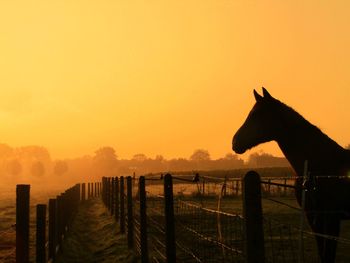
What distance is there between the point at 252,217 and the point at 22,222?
3354 millimetres

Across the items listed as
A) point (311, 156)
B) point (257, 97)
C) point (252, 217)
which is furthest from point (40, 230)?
point (252, 217)

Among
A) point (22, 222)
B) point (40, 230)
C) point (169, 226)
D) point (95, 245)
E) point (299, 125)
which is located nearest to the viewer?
point (22, 222)

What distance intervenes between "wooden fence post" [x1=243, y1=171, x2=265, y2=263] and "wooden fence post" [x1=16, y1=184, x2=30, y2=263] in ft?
10.6

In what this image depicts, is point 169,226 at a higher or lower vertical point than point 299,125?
lower

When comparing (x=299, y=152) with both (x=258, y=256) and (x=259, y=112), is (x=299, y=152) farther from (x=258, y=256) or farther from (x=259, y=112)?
(x=258, y=256)

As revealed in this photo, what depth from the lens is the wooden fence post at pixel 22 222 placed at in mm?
5969

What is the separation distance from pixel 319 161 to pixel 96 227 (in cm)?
1325

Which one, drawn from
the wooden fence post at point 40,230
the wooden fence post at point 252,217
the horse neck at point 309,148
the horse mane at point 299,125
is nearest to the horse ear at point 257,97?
the horse mane at point 299,125

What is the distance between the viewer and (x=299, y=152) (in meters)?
7.18

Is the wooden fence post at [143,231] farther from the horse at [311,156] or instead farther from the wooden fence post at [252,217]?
the wooden fence post at [252,217]

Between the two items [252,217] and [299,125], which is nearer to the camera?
[252,217]

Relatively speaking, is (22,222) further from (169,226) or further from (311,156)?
(311,156)

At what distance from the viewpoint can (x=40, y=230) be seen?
311 inches

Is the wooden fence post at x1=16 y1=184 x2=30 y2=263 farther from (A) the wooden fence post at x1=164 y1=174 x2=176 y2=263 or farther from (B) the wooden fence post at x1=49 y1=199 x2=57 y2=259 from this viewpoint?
(B) the wooden fence post at x1=49 y1=199 x2=57 y2=259
